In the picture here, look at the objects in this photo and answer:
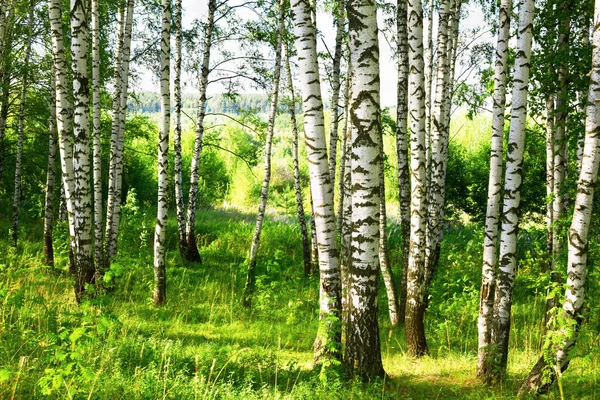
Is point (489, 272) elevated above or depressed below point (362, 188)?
below

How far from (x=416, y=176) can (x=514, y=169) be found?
5.06ft

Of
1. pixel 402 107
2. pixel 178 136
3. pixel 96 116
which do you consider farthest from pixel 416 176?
pixel 178 136

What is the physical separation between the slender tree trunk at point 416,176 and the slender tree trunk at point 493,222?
992mm

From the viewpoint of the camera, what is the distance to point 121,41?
1059 centimetres

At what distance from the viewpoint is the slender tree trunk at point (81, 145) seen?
6945 mm

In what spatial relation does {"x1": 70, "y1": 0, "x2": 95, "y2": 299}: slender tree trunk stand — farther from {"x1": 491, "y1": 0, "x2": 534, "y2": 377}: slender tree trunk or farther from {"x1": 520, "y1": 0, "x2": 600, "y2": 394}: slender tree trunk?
{"x1": 520, "y1": 0, "x2": 600, "y2": 394}: slender tree trunk

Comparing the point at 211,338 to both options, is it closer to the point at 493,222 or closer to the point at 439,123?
the point at 493,222

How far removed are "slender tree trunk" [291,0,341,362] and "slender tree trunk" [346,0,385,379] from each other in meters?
0.31

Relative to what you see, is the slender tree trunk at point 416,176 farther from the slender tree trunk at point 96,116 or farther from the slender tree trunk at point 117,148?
the slender tree trunk at point 117,148

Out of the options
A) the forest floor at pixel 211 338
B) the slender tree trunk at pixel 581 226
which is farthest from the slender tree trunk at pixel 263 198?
the slender tree trunk at pixel 581 226

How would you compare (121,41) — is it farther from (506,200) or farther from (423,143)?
(506,200)

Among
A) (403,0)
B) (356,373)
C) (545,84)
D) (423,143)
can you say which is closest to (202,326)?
(356,373)

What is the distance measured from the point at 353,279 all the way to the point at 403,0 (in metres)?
4.88

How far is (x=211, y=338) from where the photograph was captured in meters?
7.66
